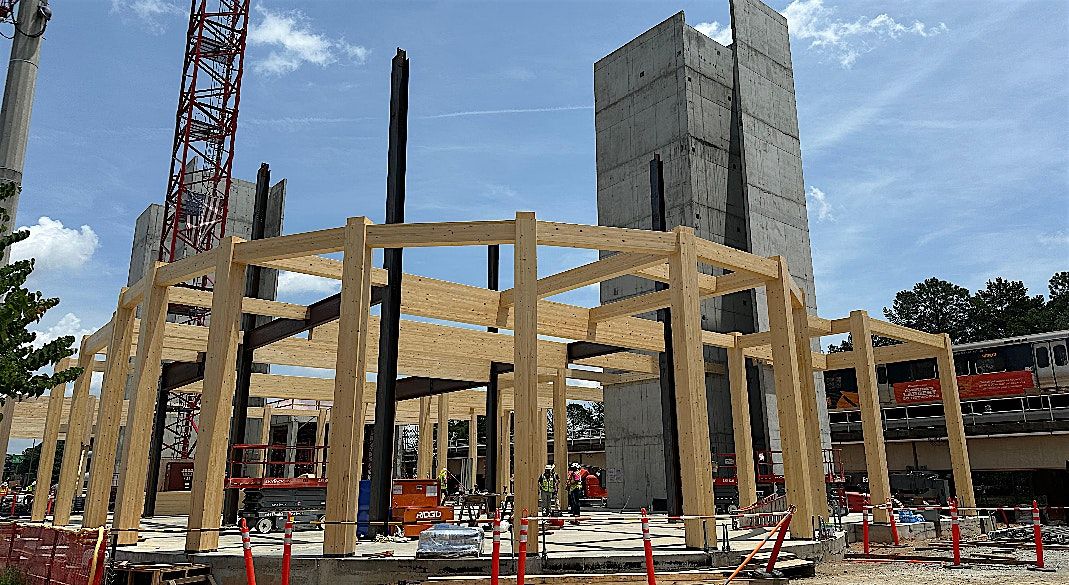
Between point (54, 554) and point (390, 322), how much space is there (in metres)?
6.59

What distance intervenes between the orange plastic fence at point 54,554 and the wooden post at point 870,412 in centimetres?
1704

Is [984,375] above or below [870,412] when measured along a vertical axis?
above

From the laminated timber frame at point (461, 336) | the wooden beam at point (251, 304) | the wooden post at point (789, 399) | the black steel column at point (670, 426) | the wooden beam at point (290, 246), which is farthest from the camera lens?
the black steel column at point (670, 426)

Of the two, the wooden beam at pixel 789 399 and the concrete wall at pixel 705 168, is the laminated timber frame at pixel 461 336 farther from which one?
the concrete wall at pixel 705 168

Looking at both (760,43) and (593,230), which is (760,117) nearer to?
(760,43)

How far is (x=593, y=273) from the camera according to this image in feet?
53.0

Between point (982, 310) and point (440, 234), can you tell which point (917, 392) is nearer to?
point (440, 234)

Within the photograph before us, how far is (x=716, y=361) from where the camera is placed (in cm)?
2981

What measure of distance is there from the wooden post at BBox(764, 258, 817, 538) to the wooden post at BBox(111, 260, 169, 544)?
40.2ft

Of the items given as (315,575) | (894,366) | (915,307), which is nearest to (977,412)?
(894,366)

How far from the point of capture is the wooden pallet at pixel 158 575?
1077 cm

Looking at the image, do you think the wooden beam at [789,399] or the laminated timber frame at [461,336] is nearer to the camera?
the laminated timber frame at [461,336]

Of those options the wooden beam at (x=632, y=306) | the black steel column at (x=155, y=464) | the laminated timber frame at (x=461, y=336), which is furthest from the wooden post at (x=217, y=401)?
the black steel column at (x=155, y=464)

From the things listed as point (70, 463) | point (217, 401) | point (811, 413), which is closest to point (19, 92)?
point (70, 463)
